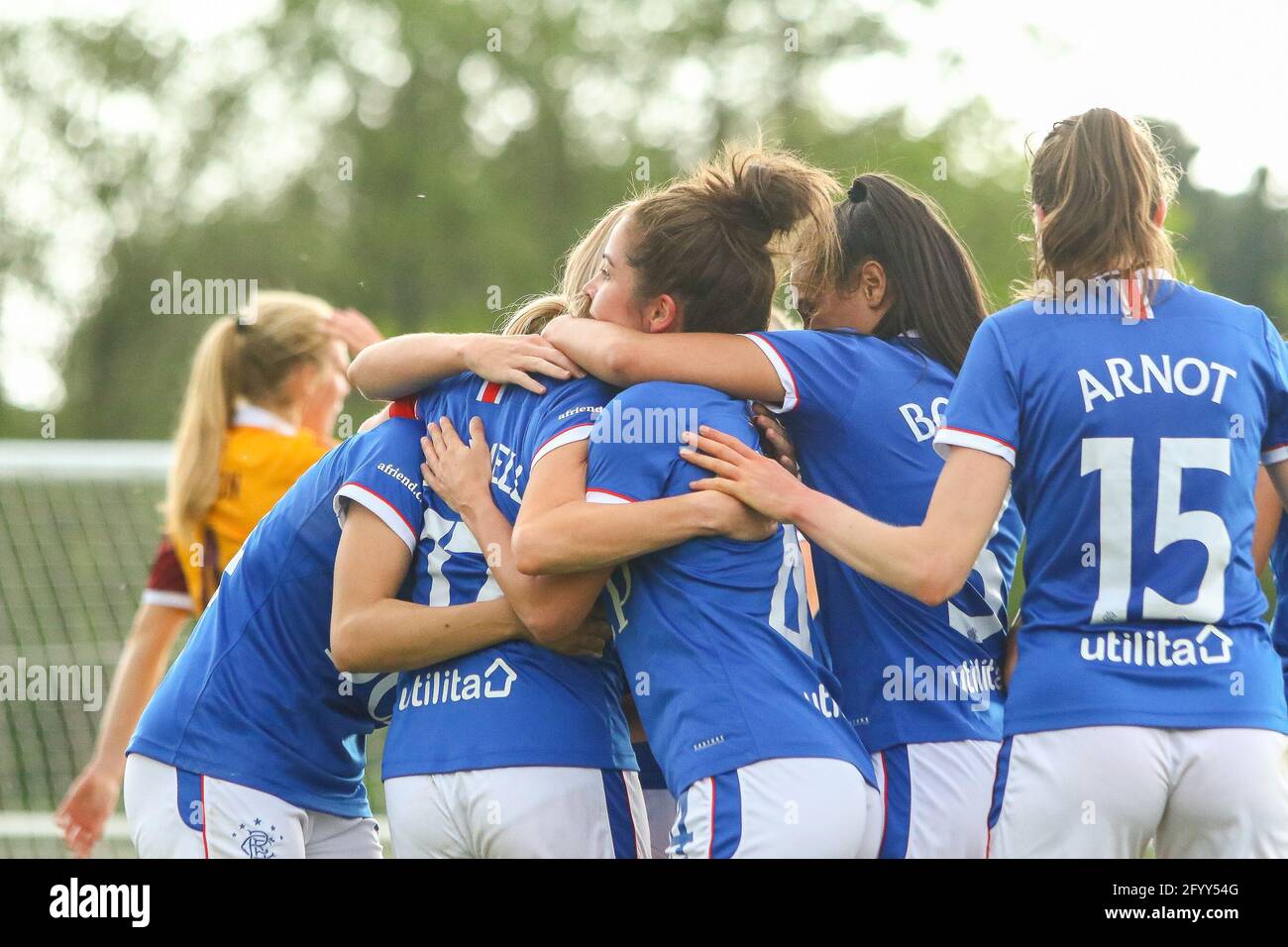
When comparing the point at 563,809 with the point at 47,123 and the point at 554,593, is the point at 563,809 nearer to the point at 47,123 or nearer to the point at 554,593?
the point at 554,593

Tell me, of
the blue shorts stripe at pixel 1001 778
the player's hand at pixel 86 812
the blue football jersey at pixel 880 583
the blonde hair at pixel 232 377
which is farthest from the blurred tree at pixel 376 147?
the blue shorts stripe at pixel 1001 778

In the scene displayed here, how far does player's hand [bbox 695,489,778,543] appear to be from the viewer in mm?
2973

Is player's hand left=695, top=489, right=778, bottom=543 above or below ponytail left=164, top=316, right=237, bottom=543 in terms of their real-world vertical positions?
below

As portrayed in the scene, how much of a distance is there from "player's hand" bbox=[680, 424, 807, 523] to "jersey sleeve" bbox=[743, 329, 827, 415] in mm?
224

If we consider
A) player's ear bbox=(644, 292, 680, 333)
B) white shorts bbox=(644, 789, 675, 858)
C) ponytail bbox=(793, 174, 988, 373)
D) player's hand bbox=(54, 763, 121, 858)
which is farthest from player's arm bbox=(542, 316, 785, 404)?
player's hand bbox=(54, 763, 121, 858)

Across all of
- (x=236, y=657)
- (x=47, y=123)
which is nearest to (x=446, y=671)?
(x=236, y=657)

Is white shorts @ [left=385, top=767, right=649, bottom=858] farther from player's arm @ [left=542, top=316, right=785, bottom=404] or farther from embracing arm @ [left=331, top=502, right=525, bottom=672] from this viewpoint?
player's arm @ [left=542, top=316, right=785, bottom=404]

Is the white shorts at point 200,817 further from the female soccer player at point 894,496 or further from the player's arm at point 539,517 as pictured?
the female soccer player at point 894,496

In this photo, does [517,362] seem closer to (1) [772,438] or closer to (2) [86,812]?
(1) [772,438]

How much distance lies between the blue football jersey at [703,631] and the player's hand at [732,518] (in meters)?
0.02

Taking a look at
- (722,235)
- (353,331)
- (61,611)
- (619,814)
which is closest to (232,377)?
(353,331)

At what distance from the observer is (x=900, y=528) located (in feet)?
9.93

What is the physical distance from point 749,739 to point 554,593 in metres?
A: 0.51

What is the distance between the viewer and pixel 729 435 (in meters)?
3.10
